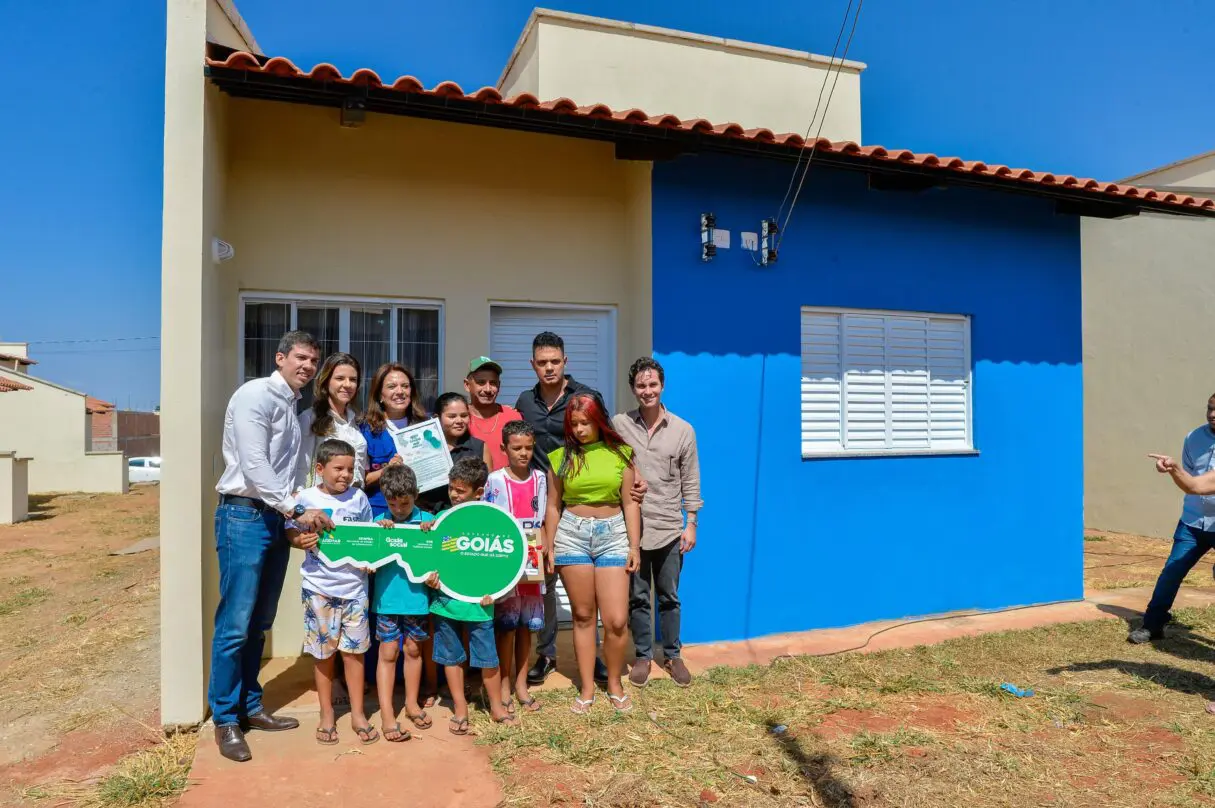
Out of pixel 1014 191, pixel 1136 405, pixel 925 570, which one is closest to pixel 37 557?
pixel 925 570

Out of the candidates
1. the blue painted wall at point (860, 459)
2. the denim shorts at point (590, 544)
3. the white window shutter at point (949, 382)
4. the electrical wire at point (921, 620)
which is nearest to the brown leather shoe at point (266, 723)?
the denim shorts at point (590, 544)

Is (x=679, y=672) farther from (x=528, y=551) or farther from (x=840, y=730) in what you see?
(x=528, y=551)

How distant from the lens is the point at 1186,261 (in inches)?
424

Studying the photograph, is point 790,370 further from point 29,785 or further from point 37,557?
point 37,557

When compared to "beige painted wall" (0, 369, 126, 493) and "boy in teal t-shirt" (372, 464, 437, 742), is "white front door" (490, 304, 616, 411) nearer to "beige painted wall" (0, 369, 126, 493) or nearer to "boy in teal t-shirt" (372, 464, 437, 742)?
"boy in teal t-shirt" (372, 464, 437, 742)

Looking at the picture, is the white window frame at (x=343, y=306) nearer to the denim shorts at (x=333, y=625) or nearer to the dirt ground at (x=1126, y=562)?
the denim shorts at (x=333, y=625)

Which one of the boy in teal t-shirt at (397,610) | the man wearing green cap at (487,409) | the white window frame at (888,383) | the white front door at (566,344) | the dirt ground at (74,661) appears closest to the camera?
the boy in teal t-shirt at (397,610)

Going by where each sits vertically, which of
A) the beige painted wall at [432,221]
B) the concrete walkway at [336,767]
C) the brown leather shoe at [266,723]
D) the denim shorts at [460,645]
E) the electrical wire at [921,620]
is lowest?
the electrical wire at [921,620]

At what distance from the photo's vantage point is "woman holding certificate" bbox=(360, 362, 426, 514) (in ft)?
14.0

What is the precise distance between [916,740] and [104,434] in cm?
3399

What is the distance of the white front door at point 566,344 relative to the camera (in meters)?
5.90

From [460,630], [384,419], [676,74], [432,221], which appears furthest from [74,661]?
[676,74]

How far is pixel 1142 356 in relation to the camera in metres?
11.3

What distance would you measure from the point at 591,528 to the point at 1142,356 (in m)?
10.4
